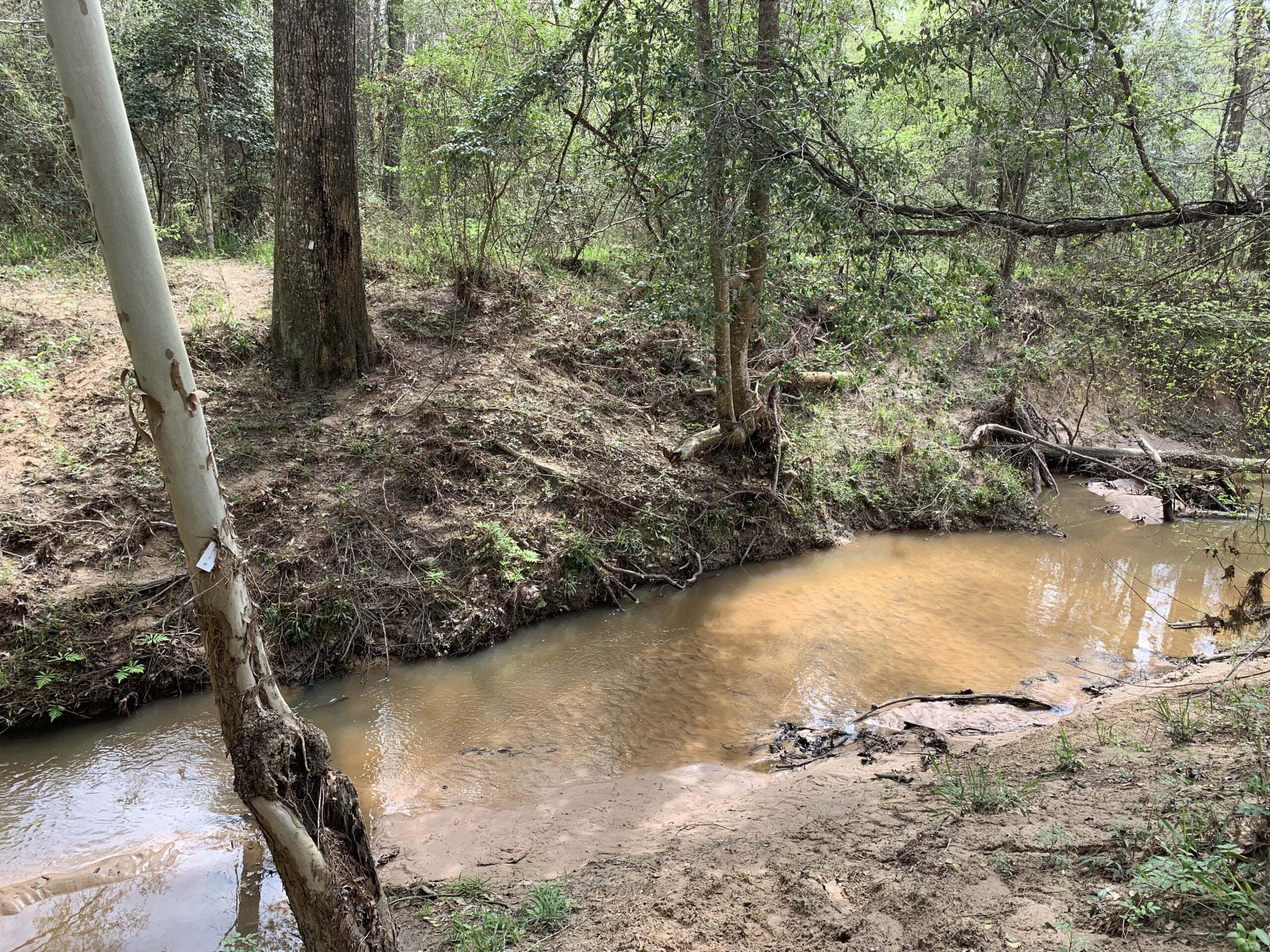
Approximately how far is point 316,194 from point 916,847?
754 centimetres

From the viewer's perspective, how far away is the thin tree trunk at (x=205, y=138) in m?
10.5

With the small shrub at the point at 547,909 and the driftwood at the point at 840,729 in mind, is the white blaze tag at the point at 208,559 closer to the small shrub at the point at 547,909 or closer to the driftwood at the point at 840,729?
the small shrub at the point at 547,909

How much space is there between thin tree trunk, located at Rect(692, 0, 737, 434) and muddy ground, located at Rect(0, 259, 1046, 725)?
6.85 feet

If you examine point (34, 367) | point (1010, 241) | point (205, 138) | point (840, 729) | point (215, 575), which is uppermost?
point (205, 138)

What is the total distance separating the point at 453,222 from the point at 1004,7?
6.53 m

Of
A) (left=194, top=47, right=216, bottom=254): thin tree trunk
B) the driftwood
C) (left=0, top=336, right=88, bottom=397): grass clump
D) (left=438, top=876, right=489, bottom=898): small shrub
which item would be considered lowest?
the driftwood

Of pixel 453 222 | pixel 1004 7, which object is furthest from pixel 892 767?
pixel 453 222

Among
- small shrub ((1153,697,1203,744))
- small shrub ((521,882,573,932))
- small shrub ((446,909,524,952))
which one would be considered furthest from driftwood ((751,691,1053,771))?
small shrub ((446,909,524,952))

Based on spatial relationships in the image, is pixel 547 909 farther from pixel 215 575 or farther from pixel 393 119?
pixel 393 119

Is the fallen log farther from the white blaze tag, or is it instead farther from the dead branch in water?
the white blaze tag

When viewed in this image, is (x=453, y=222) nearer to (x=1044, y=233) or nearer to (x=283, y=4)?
(x=283, y=4)

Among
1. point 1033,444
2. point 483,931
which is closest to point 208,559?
point 483,931

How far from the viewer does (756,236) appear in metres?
5.36

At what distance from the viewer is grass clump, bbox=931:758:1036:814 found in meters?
3.49
